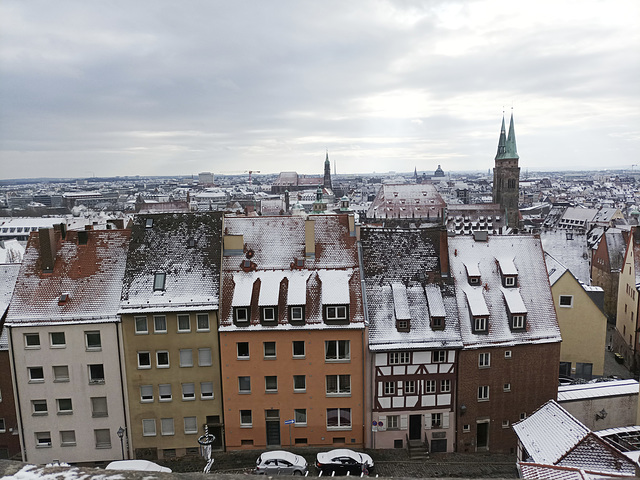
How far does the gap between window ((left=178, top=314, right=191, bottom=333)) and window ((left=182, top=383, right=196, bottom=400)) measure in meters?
3.99

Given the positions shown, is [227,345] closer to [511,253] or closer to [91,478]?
[511,253]

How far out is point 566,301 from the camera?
148 feet

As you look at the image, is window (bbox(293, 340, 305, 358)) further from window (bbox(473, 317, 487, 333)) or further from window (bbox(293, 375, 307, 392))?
window (bbox(473, 317, 487, 333))

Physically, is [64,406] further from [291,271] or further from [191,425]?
[291,271]

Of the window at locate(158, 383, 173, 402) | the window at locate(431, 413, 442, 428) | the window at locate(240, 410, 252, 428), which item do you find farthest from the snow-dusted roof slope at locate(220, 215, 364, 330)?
the window at locate(431, 413, 442, 428)

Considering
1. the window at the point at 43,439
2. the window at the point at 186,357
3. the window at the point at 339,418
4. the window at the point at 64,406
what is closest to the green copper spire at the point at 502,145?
the window at the point at 339,418

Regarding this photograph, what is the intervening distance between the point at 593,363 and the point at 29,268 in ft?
154

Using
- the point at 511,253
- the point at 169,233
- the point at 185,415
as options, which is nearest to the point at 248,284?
the point at 169,233

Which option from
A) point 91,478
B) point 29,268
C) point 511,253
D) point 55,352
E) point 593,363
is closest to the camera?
point 91,478

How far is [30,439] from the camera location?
3603 cm

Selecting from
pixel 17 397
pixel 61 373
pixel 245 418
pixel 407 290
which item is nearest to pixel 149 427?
pixel 245 418

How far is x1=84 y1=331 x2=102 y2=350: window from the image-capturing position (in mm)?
36000

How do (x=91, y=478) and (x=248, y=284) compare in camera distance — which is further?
(x=248, y=284)

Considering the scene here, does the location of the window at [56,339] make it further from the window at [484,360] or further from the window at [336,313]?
the window at [484,360]
